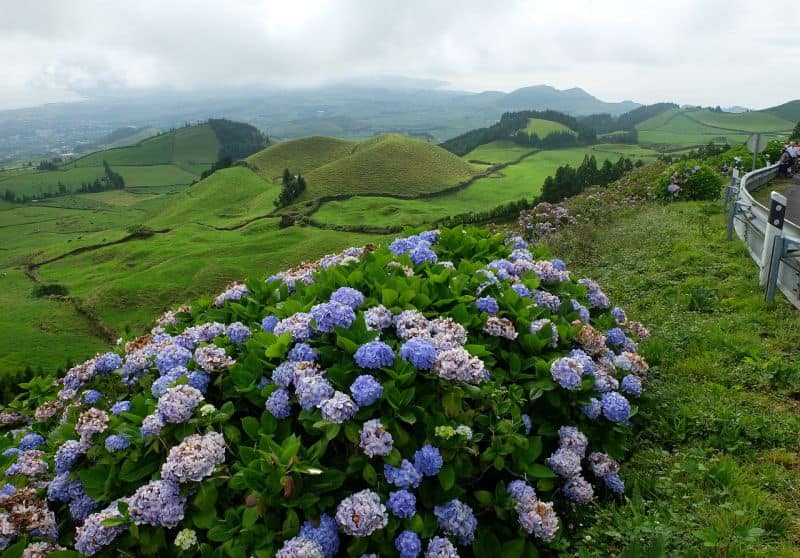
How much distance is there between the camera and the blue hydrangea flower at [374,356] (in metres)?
3.42

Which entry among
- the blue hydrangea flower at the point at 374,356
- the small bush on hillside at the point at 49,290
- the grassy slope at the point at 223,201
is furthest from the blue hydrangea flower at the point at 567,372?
the grassy slope at the point at 223,201

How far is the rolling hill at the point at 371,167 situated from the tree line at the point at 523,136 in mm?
37945

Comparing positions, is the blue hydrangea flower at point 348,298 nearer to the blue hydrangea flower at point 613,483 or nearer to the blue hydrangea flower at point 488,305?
the blue hydrangea flower at point 488,305

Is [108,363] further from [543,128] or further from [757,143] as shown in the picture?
[543,128]

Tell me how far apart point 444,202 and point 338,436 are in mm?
85551

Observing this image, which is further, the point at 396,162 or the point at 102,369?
the point at 396,162

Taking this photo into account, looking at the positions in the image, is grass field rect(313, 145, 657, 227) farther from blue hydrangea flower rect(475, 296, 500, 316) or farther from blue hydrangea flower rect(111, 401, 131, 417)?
blue hydrangea flower rect(111, 401, 131, 417)

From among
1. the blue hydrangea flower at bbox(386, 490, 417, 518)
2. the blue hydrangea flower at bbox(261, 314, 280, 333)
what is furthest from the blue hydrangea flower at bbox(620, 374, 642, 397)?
the blue hydrangea flower at bbox(261, 314, 280, 333)

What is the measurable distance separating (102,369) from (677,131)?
706 feet

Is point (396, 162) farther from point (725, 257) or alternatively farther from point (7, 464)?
point (7, 464)

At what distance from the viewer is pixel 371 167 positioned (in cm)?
10312

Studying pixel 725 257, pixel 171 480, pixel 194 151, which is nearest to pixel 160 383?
pixel 171 480

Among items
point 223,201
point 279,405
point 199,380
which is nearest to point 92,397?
point 199,380

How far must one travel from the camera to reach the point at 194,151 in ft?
611
